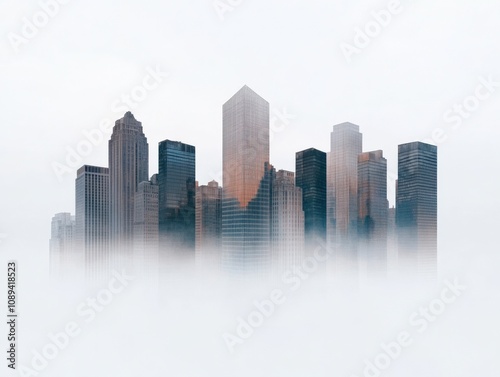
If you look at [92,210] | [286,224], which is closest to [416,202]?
[286,224]

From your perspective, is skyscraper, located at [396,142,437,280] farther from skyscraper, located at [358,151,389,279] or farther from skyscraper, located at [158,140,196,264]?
skyscraper, located at [158,140,196,264]

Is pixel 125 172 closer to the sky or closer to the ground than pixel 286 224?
closer to the sky

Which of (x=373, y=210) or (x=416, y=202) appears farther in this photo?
(x=416, y=202)

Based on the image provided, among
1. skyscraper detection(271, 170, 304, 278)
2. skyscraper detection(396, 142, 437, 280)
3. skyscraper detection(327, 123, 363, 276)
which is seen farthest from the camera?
skyscraper detection(396, 142, 437, 280)

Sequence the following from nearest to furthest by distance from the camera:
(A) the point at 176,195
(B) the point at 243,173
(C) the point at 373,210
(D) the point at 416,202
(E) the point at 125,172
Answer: (B) the point at 243,173 < (A) the point at 176,195 < (E) the point at 125,172 < (C) the point at 373,210 < (D) the point at 416,202

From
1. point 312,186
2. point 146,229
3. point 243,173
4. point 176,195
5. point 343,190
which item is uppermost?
point 243,173

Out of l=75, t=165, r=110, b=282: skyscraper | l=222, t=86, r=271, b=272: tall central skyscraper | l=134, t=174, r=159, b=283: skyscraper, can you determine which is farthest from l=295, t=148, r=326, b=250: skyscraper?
l=75, t=165, r=110, b=282: skyscraper

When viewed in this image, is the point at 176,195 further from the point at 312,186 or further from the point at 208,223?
the point at 312,186

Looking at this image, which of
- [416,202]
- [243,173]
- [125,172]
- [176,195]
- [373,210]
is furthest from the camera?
[416,202]
